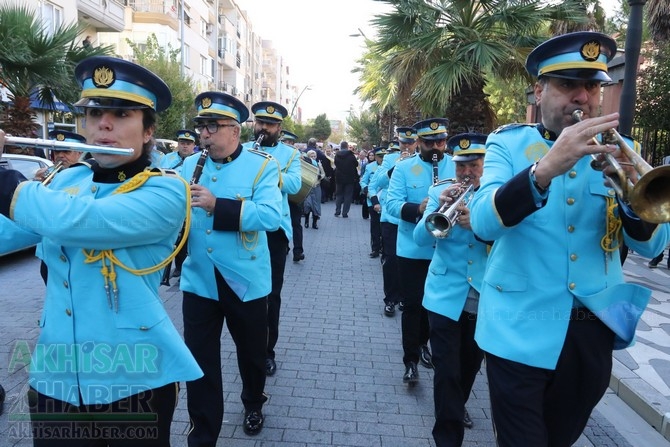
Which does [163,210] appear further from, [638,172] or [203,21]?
[203,21]

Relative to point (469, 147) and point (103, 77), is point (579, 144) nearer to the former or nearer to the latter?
point (103, 77)

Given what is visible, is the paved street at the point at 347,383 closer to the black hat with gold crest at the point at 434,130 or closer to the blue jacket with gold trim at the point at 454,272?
the blue jacket with gold trim at the point at 454,272

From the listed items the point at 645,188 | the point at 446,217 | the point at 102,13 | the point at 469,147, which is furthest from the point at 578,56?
the point at 102,13

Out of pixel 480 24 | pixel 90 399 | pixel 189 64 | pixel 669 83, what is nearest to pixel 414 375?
pixel 90 399

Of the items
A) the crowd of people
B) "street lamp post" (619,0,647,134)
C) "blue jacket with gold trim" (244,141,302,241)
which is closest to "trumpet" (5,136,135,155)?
the crowd of people

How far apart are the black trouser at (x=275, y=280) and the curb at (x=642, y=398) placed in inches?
110

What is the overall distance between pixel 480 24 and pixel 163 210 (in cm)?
849

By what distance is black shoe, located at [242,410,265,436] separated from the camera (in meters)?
3.76

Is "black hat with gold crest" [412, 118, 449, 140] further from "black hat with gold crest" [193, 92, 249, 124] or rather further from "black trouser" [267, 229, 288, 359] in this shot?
"black hat with gold crest" [193, 92, 249, 124]

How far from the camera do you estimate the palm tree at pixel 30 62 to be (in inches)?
353

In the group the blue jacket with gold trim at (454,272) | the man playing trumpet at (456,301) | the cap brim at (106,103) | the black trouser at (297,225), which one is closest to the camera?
the cap brim at (106,103)

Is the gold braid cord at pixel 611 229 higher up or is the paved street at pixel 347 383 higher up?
the gold braid cord at pixel 611 229

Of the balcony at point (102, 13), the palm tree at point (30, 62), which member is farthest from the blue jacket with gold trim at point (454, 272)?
the balcony at point (102, 13)

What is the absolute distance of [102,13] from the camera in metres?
21.2
